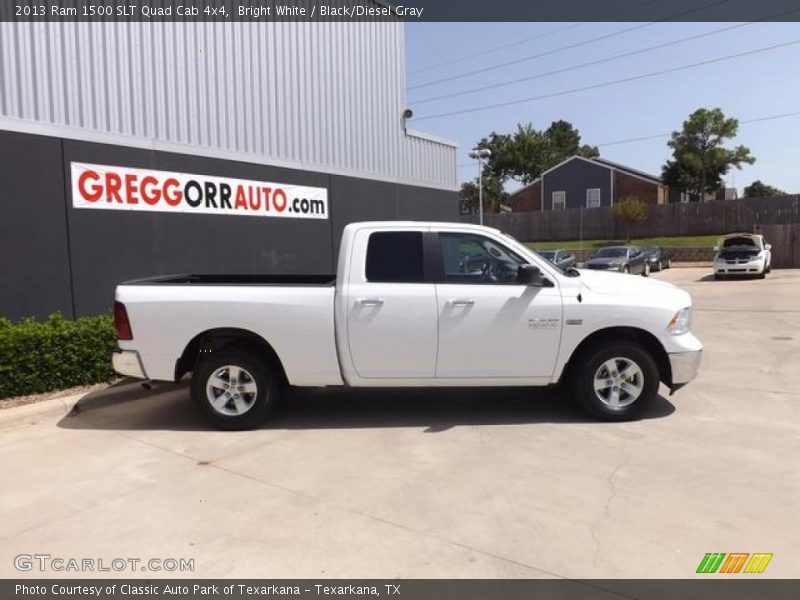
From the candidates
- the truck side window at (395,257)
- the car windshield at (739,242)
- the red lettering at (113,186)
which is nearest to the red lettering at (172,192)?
the red lettering at (113,186)

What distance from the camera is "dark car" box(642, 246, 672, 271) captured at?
30148mm

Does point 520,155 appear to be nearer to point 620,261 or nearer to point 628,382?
point 620,261

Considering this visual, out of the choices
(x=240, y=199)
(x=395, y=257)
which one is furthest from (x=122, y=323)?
(x=240, y=199)

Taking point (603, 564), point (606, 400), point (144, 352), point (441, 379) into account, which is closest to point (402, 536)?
Answer: point (603, 564)

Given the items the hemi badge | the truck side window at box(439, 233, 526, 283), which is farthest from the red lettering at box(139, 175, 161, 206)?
the hemi badge

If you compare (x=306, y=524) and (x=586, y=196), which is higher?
(x=586, y=196)

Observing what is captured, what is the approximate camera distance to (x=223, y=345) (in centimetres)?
609

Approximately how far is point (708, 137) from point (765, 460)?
49.3 metres

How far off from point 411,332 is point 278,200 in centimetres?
642

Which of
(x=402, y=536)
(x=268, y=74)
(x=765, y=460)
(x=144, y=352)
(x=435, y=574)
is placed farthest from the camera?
(x=268, y=74)

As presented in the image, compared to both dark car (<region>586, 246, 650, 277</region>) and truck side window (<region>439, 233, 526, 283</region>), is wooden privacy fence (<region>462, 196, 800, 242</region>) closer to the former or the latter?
dark car (<region>586, 246, 650, 277</region>)

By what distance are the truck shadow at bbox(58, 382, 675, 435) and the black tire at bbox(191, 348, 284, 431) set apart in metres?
0.26

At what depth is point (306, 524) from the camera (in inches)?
158

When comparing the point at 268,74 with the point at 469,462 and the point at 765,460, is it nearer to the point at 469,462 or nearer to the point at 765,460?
the point at 469,462
